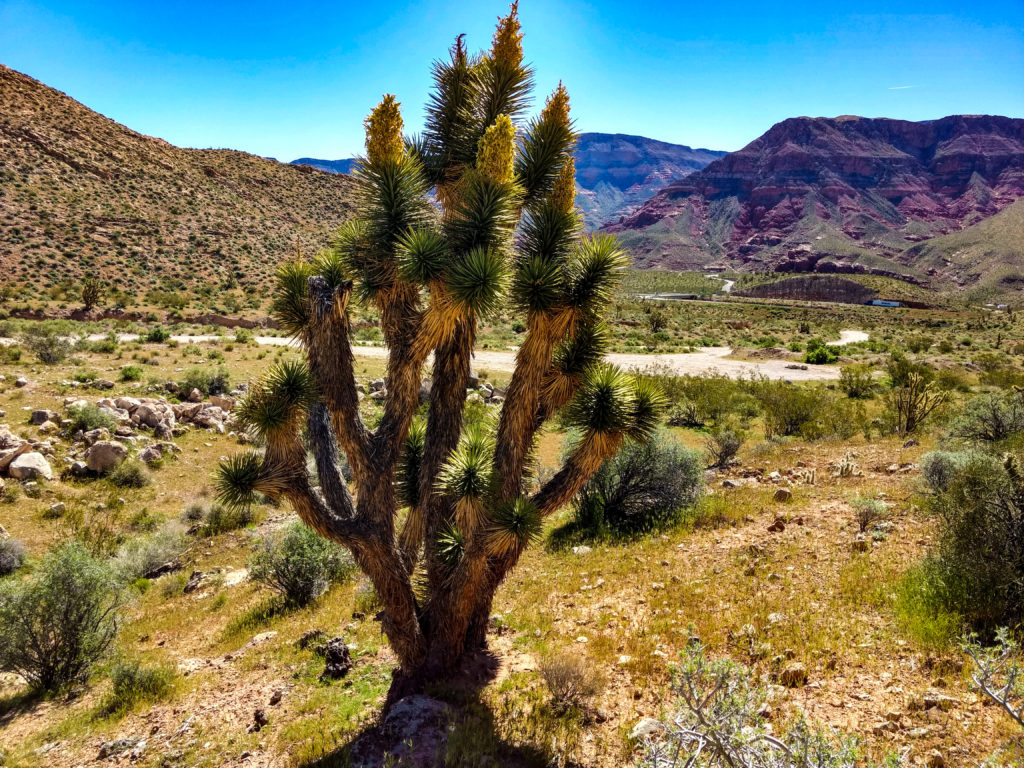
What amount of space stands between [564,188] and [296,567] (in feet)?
23.3

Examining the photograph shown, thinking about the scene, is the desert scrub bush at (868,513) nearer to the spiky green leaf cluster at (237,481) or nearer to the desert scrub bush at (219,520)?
the spiky green leaf cluster at (237,481)

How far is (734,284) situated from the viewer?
123 meters

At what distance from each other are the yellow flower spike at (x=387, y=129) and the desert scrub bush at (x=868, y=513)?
847 centimetres

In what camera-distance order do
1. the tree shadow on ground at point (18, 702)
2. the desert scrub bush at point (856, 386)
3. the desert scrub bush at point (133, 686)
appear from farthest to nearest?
the desert scrub bush at point (856, 386) → the tree shadow on ground at point (18, 702) → the desert scrub bush at point (133, 686)

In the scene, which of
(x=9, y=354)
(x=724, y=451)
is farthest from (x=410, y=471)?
(x=9, y=354)

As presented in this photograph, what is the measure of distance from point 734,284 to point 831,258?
26.1m

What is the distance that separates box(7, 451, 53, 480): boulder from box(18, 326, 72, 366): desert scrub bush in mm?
9118

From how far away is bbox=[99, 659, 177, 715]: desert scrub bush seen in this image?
5789 mm

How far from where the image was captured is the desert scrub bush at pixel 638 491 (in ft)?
33.0

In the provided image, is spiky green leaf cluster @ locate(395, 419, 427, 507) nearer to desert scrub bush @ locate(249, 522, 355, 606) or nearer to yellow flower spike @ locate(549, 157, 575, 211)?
yellow flower spike @ locate(549, 157, 575, 211)

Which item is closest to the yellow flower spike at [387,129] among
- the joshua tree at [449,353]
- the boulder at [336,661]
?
the joshua tree at [449,353]

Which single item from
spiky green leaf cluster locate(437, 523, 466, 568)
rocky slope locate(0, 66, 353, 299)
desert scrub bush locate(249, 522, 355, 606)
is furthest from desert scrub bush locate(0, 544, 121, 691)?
rocky slope locate(0, 66, 353, 299)

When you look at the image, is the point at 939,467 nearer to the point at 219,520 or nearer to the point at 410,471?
the point at 410,471

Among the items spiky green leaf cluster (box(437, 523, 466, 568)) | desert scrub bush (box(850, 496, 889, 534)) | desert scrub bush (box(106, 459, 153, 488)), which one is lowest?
→ desert scrub bush (box(106, 459, 153, 488))
